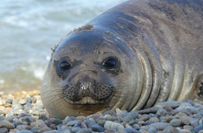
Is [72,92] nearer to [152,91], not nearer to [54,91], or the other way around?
[54,91]

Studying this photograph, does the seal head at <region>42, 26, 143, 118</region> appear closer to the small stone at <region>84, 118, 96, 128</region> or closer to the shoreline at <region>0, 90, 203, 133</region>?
the shoreline at <region>0, 90, 203, 133</region>

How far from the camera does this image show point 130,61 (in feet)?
17.1

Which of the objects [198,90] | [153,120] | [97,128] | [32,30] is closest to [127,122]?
[153,120]

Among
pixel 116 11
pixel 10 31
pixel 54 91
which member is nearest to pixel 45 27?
pixel 10 31

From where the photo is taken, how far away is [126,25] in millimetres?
5734

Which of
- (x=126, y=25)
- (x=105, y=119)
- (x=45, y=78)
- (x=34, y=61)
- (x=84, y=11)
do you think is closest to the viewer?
(x=105, y=119)

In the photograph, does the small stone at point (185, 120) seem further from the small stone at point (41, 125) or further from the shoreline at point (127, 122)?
the small stone at point (41, 125)

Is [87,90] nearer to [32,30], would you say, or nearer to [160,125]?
[160,125]

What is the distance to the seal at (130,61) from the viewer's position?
488cm

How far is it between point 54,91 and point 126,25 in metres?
1.07

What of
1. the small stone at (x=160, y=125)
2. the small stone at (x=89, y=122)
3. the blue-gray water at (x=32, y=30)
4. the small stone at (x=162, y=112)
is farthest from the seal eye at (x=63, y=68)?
the blue-gray water at (x=32, y=30)

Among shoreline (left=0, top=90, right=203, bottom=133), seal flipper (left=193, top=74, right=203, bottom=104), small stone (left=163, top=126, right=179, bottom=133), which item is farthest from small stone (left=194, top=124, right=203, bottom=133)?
seal flipper (left=193, top=74, right=203, bottom=104)

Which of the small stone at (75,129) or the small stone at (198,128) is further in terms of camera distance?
the small stone at (75,129)

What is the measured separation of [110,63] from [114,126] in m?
0.93
